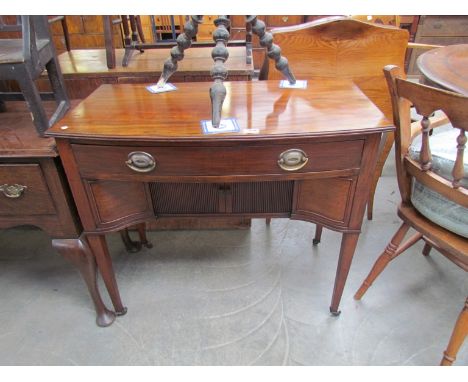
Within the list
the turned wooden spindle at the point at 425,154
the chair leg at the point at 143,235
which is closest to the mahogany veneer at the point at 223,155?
the turned wooden spindle at the point at 425,154

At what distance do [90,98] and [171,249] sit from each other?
2.58 ft

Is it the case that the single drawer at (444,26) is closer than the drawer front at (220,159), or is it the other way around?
the drawer front at (220,159)

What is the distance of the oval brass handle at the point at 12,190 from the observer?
0.86 m

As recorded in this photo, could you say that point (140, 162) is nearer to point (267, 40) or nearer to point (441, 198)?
point (267, 40)

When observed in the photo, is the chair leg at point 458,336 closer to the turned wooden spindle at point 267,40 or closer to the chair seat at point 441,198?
the chair seat at point 441,198

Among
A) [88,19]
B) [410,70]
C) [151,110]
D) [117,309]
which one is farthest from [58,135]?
[410,70]

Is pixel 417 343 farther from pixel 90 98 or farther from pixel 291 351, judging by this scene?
pixel 90 98

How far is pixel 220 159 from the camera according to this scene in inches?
30.4

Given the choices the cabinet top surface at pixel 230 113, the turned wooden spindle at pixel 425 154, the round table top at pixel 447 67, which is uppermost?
the cabinet top surface at pixel 230 113

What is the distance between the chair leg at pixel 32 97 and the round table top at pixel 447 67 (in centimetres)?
124

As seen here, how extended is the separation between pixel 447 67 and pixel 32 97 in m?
1.45

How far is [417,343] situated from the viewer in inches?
42.5

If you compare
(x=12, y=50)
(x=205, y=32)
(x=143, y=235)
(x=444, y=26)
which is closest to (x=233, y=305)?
(x=143, y=235)

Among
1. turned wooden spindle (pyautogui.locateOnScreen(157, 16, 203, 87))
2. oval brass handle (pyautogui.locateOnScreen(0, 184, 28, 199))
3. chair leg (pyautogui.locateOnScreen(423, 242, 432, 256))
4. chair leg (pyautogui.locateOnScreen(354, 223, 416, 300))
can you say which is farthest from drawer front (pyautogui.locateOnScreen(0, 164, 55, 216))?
chair leg (pyautogui.locateOnScreen(423, 242, 432, 256))
